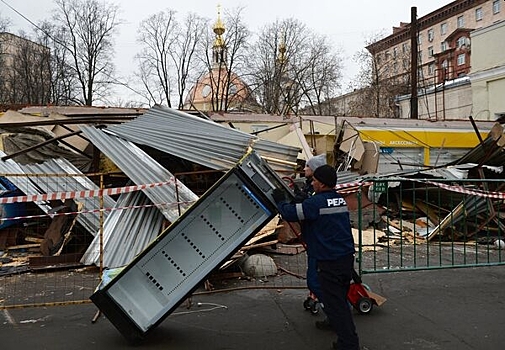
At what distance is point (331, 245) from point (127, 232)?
416 centimetres

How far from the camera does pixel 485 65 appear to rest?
77.4 feet

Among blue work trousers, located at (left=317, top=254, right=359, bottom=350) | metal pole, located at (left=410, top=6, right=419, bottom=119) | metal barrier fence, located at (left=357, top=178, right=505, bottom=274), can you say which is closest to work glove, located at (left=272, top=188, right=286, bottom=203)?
blue work trousers, located at (left=317, top=254, right=359, bottom=350)

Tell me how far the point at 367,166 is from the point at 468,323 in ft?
26.3

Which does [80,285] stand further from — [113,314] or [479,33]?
[479,33]

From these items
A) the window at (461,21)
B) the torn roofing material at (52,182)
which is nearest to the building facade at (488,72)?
the torn roofing material at (52,182)

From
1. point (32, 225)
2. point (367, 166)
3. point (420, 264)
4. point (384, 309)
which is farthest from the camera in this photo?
point (367, 166)

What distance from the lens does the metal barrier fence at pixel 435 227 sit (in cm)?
786

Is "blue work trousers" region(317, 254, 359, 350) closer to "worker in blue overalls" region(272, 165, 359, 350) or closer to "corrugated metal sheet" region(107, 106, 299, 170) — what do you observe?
"worker in blue overalls" region(272, 165, 359, 350)

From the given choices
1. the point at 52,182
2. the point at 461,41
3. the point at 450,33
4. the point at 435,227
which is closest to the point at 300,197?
the point at 52,182

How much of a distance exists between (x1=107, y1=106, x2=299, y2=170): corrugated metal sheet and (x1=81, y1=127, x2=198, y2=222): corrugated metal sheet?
0.63 ft

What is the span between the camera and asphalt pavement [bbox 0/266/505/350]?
4.02 m

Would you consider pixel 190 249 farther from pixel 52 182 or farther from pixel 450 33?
pixel 450 33

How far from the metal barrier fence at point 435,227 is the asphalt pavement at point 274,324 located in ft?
6.83

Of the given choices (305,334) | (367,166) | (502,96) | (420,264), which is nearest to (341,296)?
(305,334)
